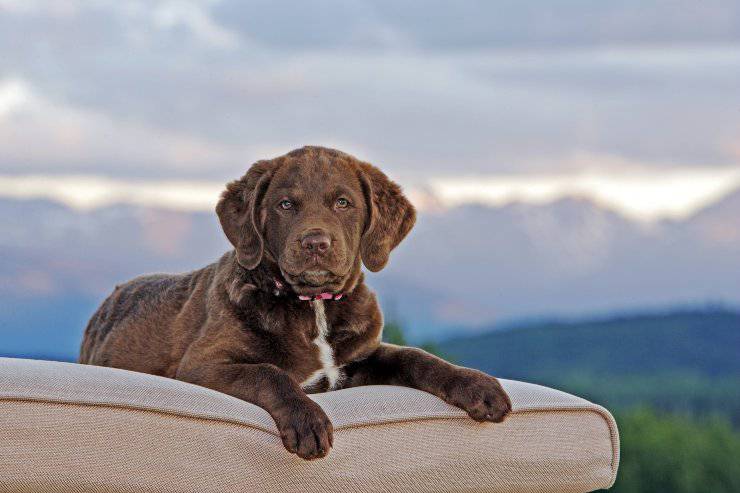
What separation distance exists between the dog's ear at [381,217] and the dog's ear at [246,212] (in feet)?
1.45

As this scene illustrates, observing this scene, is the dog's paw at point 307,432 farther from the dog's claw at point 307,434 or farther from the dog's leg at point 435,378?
the dog's leg at point 435,378

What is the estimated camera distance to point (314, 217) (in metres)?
4.34

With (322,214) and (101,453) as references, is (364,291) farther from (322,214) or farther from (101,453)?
(101,453)

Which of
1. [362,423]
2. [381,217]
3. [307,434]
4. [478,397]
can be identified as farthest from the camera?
[381,217]

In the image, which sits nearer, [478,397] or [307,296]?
[478,397]

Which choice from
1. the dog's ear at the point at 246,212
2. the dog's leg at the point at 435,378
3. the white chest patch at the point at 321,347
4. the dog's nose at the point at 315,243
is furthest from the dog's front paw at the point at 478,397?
the dog's ear at the point at 246,212

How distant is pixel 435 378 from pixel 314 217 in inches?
32.7

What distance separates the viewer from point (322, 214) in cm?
437

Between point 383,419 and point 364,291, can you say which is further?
point 364,291

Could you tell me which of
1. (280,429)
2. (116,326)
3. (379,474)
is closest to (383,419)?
(379,474)

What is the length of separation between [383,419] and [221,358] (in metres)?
0.78

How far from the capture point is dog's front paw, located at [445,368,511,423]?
4125mm

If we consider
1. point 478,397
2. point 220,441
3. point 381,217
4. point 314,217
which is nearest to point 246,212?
point 314,217

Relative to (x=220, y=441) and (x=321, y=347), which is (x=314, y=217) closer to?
(x=321, y=347)
